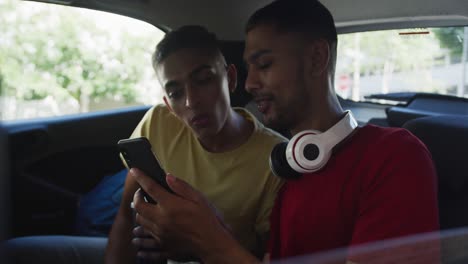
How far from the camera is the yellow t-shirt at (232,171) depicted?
4.85 ft

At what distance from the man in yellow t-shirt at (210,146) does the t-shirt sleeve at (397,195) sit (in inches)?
17.4

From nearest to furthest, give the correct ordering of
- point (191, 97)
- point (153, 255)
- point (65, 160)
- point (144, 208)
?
point (144, 208) < point (153, 255) < point (191, 97) < point (65, 160)

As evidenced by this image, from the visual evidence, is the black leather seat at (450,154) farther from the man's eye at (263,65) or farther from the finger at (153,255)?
the finger at (153,255)

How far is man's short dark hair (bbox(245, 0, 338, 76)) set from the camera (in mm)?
1278

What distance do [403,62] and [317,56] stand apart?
686 mm

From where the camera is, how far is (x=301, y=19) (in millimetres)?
1289

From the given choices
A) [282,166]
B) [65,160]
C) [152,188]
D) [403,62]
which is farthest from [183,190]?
[65,160]

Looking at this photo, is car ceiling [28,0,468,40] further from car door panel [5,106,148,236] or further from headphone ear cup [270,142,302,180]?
car door panel [5,106,148,236]

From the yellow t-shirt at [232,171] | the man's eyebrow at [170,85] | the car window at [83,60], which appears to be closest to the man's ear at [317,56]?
the yellow t-shirt at [232,171]

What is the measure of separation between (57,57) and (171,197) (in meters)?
0.79

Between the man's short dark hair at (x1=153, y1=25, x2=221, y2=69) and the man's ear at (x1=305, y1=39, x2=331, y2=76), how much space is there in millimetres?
404

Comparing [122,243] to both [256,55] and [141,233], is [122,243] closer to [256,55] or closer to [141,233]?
[141,233]

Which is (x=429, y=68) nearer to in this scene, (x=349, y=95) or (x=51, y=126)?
(x=349, y=95)

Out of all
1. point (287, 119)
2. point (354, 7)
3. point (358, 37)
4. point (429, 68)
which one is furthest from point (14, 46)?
point (429, 68)
